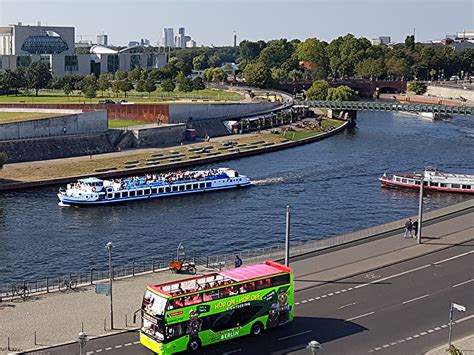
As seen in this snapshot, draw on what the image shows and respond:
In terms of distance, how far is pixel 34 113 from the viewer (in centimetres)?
5500

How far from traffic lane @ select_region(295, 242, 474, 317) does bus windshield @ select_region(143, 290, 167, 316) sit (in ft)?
15.8

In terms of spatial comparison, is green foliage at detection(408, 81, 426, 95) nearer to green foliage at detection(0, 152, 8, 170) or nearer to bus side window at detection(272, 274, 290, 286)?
green foliage at detection(0, 152, 8, 170)

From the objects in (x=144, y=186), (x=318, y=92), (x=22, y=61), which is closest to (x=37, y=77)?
(x=22, y=61)

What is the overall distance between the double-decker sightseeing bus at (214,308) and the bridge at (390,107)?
5184 centimetres

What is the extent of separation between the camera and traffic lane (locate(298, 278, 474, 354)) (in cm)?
1798

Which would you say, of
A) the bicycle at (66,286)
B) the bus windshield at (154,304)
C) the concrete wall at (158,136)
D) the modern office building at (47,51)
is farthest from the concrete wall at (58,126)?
the modern office building at (47,51)

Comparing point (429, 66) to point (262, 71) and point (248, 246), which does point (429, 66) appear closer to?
point (262, 71)

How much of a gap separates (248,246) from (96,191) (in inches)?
457

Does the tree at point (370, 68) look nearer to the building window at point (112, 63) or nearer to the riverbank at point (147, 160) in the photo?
the building window at point (112, 63)

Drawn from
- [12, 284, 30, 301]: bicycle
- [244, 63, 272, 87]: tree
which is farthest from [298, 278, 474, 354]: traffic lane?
[244, 63, 272, 87]: tree

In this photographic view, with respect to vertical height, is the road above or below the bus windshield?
below

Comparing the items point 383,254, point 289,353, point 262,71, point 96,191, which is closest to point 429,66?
point 262,71

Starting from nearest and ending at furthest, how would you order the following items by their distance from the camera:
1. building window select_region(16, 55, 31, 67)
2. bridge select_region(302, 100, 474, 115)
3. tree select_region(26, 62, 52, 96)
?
bridge select_region(302, 100, 474, 115), tree select_region(26, 62, 52, 96), building window select_region(16, 55, 31, 67)

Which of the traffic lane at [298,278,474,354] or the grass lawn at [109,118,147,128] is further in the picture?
the grass lawn at [109,118,147,128]
